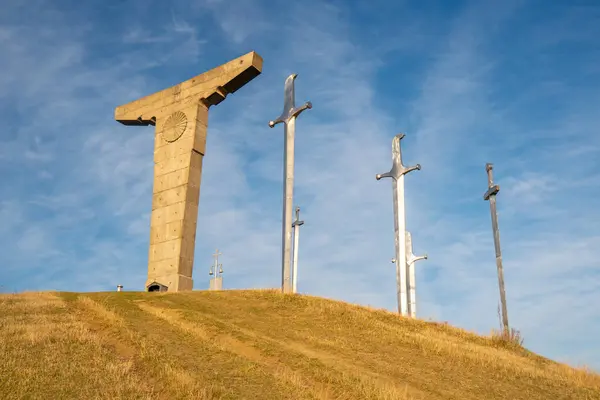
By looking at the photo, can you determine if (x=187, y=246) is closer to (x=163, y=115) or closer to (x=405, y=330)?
(x=163, y=115)

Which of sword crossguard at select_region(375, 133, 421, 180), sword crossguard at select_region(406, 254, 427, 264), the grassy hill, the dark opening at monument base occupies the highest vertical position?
sword crossguard at select_region(375, 133, 421, 180)

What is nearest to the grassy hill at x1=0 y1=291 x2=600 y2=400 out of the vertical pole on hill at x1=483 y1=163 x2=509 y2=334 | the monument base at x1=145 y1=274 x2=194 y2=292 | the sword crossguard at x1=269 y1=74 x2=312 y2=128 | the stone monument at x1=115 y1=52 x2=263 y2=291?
the vertical pole on hill at x1=483 y1=163 x2=509 y2=334

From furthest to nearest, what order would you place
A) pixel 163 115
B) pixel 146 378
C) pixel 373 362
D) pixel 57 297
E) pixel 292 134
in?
pixel 163 115 < pixel 292 134 < pixel 57 297 < pixel 373 362 < pixel 146 378

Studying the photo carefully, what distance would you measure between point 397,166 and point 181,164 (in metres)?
11.4

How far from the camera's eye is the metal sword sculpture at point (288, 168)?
87.5ft

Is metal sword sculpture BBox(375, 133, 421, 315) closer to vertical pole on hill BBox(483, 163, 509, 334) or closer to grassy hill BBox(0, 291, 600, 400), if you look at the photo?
vertical pole on hill BBox(483, 163, 509, 334)

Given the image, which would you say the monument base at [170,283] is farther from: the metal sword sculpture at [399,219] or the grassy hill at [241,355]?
the metal sword sculpture at [399,219]

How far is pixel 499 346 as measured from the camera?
23.2 metres

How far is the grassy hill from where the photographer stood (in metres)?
12.7

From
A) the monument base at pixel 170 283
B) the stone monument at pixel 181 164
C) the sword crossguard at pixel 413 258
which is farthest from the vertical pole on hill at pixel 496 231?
the monument base at pixel 170 283

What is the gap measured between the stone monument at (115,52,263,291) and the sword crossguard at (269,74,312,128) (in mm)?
1799

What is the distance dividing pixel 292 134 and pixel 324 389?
1709cm

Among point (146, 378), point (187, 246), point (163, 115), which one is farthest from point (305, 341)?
point (163, 115)

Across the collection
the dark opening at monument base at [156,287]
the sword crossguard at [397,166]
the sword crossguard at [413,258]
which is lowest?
the dark opening at monument base at [156,287]
